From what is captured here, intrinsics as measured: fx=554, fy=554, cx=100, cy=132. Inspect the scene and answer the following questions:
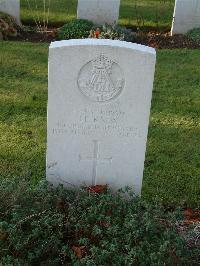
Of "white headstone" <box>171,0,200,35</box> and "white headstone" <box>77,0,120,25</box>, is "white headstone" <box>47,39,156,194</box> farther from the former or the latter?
"white headstone" <box>171,0,200,35</box>

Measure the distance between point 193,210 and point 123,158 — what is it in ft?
3.23

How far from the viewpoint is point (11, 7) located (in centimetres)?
991

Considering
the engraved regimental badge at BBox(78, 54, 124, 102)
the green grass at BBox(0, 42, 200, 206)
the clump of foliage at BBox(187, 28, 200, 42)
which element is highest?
the engraved regimental badge at BBox(78, 54, 124, 102)

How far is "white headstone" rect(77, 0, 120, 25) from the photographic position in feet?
32.5

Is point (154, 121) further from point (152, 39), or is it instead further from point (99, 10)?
point (99, 10)

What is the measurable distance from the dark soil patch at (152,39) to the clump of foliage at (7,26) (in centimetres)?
10

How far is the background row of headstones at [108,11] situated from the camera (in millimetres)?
9898

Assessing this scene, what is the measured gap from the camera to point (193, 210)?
5.00 m

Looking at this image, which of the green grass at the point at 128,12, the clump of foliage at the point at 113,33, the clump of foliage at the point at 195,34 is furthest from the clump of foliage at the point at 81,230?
the green grass at the point at 128,12

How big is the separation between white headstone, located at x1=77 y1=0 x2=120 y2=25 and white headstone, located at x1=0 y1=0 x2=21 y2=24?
110cm

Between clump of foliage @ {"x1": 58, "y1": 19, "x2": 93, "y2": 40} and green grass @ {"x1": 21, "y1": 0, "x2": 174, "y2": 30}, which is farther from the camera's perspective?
green grass @ {"x1": 21, "y1": 0, "x2": 174, "y2": 30}

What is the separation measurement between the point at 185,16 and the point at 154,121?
417 centimetres

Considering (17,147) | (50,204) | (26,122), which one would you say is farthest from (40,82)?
(50,204)

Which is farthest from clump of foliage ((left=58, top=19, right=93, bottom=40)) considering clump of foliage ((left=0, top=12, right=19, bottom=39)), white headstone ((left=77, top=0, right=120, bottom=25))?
clump of foliage ((left=0, top=12, right=19, bottom=39))
